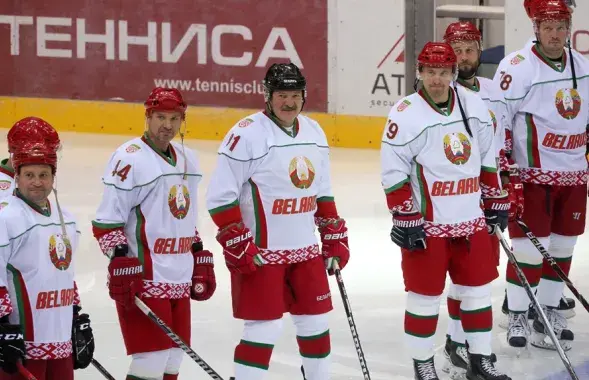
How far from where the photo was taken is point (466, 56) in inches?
221

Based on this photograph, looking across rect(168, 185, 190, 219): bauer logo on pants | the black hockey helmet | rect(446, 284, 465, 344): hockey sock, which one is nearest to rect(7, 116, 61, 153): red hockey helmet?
rect(168, 185, 190, 219): bauer logo on pants

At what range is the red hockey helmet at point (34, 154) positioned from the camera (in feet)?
13.3

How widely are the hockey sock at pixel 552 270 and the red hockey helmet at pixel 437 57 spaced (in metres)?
1.27

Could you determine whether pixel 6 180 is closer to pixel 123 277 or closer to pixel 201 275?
pixel 123 277

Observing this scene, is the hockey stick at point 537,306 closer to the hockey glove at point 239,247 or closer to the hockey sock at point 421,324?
the hockey sock at point 421,324

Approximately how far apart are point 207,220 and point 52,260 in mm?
3982

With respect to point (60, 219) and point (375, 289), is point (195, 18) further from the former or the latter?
point (60, 219)

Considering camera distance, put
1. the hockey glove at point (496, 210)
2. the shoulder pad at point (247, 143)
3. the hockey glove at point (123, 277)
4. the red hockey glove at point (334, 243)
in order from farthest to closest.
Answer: the hockey glove at point (496, 210) → the red hockey glove at point (334, 243) → the shoulder pad at point (247, 143) → the hockey glove at point (123, 277)

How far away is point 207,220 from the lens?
8.09 metres

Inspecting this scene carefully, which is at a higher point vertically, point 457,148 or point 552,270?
point 457,148

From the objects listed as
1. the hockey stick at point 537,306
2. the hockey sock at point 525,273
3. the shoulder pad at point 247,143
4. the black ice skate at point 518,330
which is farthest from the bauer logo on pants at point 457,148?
the black ice skate at point 518,330

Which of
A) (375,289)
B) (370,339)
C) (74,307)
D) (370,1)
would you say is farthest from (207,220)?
(74,307)

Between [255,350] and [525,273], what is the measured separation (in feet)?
5.43

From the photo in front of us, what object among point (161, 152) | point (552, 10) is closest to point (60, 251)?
point (161, 152)
